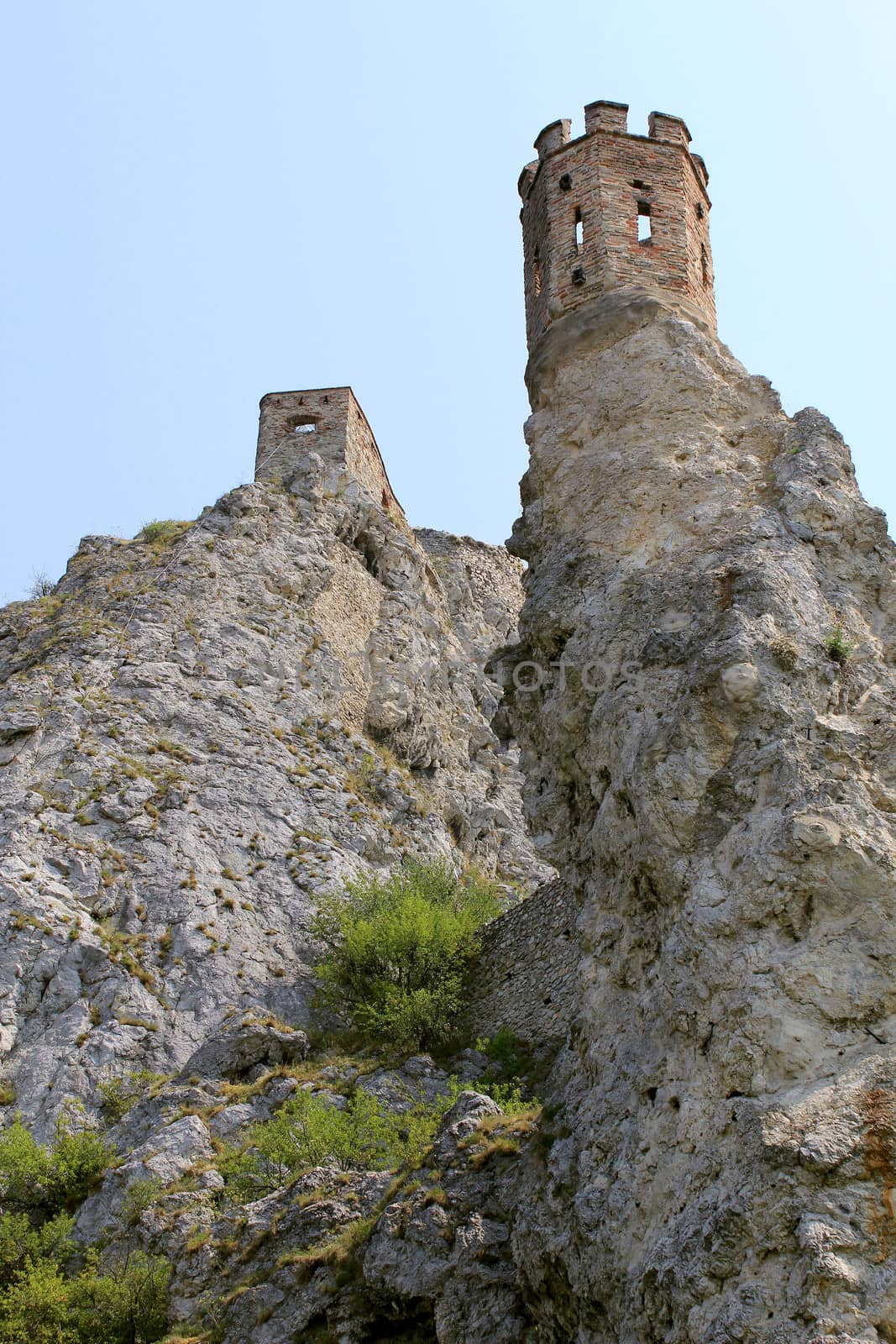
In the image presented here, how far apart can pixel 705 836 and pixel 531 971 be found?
1140 centimetres

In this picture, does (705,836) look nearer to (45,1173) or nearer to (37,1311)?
(37,1311)

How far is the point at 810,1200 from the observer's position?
8.85 metres

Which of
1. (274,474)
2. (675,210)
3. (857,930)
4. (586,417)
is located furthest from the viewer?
(274,474)

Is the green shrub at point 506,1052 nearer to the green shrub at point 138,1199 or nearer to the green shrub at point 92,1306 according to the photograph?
the green shrub at point 138,1199

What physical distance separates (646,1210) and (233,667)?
20.6 m

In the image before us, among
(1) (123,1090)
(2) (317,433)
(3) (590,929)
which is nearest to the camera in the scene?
(3) (590,929)

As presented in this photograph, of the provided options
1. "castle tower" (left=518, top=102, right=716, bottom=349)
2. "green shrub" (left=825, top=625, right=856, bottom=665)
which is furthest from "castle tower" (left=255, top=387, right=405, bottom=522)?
"green shrub" (left=825, top=625, right=856, bottom=665)

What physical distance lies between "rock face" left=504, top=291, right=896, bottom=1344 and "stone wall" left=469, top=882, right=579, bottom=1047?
7.21 meters

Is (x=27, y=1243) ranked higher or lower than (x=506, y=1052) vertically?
lower

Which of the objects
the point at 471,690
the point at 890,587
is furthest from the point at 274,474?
the point at 890,587

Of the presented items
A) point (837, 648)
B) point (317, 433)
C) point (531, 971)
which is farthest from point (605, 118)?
point (317, 433)

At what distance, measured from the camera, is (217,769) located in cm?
2689

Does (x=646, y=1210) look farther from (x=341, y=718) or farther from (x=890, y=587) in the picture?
(x=341, y=718)

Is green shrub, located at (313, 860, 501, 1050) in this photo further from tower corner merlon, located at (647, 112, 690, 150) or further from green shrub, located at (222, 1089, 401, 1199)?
tower corner merlon, located at (647, 112, 690, 150)
